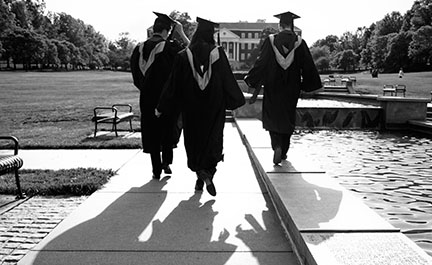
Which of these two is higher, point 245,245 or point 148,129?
point 148,129

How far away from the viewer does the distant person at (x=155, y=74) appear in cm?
544

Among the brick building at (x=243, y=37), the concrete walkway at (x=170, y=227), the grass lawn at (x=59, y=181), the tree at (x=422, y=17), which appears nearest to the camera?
the concrete walkway at (x=170, y=227)

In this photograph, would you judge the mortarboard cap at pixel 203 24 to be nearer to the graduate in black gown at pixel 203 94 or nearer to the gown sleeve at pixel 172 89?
the graduate in black gown at pixel 203 94

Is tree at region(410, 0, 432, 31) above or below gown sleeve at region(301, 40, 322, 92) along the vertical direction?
above

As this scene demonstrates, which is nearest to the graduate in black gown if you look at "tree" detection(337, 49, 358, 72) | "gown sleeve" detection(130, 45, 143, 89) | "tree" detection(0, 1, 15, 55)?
"gown sleeve" detection(130, 45, 143, 89)

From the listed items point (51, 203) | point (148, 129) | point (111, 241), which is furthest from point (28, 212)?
point (148, 129)

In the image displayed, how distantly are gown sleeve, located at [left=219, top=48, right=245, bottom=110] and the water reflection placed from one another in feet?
6.07

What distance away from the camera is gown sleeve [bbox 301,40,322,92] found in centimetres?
545

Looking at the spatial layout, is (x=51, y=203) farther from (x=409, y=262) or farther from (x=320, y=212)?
(x=409, y=262)

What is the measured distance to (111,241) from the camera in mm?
3508

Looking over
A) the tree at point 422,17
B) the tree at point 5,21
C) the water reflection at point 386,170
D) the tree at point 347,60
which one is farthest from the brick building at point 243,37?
the water reflection at point 386,170

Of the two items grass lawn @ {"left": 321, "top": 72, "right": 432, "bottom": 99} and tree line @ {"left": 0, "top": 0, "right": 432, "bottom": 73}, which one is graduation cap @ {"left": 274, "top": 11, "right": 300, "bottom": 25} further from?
tree line @ {"left": 0, "top": 0, "right": 432, "bottom": 73}

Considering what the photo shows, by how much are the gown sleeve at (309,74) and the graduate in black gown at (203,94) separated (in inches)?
44.3

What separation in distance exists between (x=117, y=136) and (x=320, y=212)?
22.1 feet
